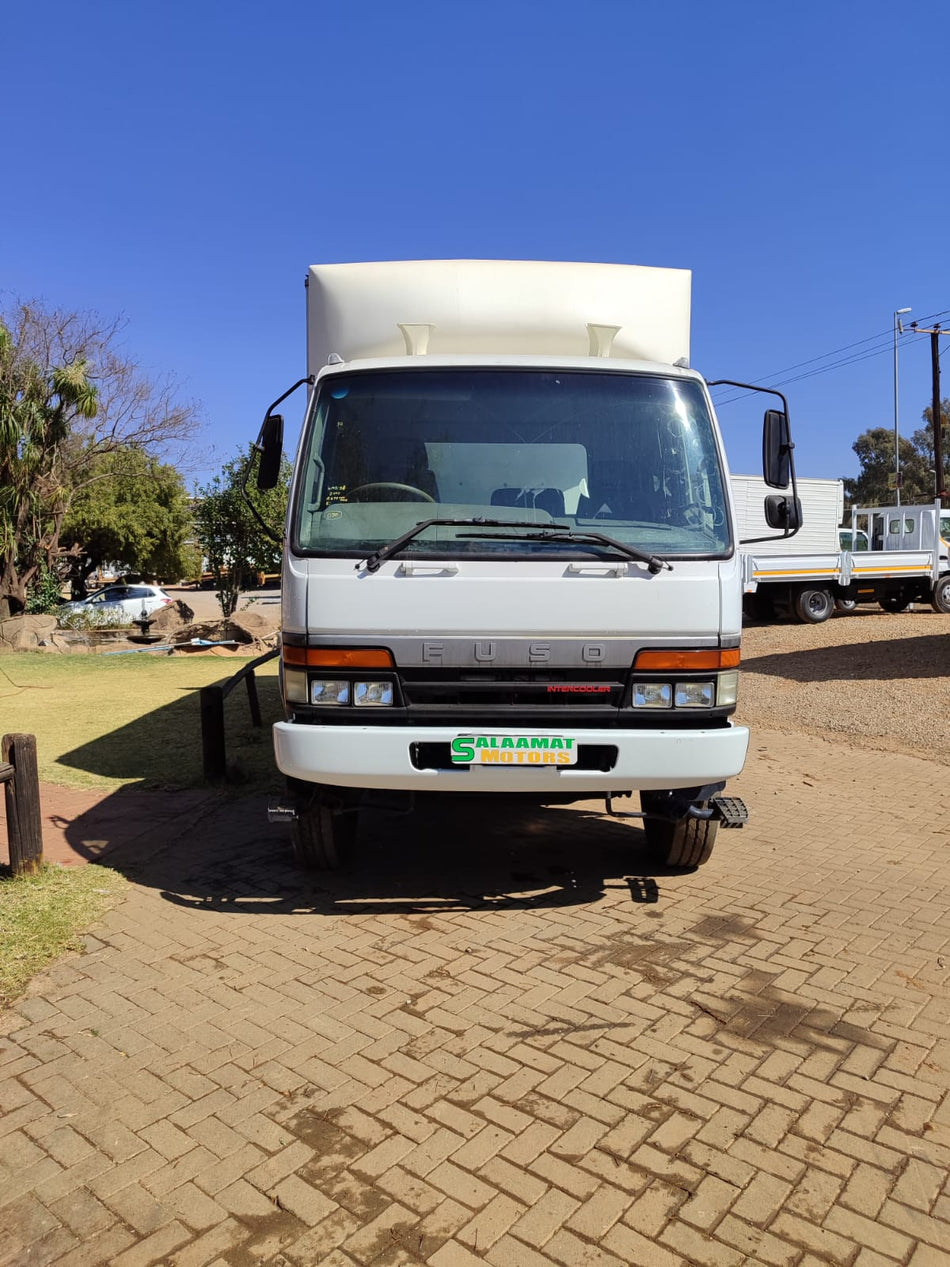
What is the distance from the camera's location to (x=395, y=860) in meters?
5.48

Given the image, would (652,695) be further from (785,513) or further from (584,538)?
(785,513)

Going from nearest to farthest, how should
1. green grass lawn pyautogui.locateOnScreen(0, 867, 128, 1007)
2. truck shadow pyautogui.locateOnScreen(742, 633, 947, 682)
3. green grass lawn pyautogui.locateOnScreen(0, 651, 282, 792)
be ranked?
1. green grass lawn pyautogui.locateOnScreen(0, 867, 128, 1007)
2. green grass lawn pyautogui.locateOnScreen(0, 651, 282, 792)
3. truck shadow pyautogui.locateOnScreen(742, 633, 947, 682)

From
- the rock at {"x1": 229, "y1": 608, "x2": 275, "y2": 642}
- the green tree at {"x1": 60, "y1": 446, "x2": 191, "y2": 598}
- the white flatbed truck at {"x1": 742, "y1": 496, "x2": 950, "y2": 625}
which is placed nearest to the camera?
the rock at {"x1": 229, "y1": 608, "x2": 275, "y2": 642}

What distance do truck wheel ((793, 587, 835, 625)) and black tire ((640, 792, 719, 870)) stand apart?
57.9ft

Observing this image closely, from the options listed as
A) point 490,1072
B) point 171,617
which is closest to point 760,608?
point 171,617

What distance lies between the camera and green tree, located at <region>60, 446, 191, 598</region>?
30.2 meters

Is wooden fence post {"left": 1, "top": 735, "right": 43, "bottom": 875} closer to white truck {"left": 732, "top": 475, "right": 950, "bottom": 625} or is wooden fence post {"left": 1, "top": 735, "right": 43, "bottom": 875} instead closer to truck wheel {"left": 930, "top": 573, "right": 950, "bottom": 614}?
white truck {"left": 732, "top": 475, "right": 950, "bottom": 625}

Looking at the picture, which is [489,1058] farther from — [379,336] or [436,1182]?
[379,336]

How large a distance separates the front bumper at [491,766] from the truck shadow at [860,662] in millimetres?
9499

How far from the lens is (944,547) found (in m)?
23.5

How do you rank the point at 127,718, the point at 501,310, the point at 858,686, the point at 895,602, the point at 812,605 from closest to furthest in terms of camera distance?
the point at 501,310 → the point at 127,718 → the point at 858,686 → the point at 812,605 → the point at 895,602

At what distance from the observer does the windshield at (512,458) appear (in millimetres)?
4414

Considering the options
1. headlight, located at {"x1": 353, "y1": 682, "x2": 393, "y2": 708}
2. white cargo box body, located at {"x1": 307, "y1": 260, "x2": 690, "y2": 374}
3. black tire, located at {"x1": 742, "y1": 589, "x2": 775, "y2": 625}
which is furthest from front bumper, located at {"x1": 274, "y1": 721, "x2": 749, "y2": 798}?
black tire, located at {"x1": 742, "y1": 589, "x2": 775, "y2": 625}

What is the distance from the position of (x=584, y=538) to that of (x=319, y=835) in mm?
2101
